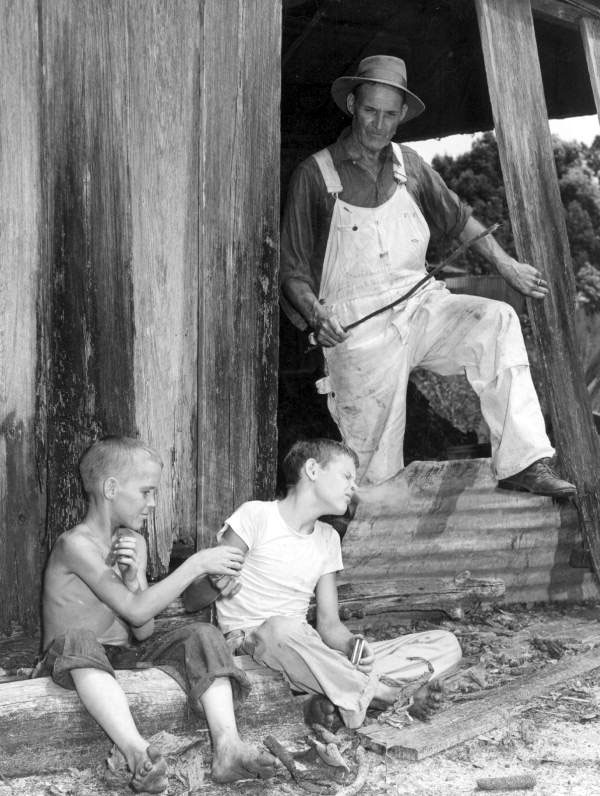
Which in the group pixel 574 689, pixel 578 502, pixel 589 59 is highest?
pixel 589 59

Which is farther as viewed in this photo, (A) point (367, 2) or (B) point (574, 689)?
(A) point (367, 2)

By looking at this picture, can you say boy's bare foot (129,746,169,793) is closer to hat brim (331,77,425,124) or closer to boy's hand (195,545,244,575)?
boy's hand (195,545,244,575)

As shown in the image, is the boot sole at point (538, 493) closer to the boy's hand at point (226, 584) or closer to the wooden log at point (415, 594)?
the wooden log at point (415, 594)

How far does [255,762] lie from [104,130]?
2.26 meters

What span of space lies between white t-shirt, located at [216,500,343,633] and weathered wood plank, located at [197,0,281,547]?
38 cm

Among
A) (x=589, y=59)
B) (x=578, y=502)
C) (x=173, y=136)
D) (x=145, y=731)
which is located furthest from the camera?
(x=589, y=59)

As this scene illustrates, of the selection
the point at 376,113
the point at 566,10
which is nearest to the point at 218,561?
the point at 376,113

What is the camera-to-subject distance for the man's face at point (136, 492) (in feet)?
11.8

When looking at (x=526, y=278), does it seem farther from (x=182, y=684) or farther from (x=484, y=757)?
(x=182, y=684)

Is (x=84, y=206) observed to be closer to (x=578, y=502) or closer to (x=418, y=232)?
(x=418, y=232)

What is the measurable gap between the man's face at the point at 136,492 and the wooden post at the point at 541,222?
239 cm

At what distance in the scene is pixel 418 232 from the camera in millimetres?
5285

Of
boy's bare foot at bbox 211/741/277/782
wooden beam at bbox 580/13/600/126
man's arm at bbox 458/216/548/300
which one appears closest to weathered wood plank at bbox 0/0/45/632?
boy's bare foot at bbox 211/741/277/782

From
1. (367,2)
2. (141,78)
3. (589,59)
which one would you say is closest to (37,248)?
(141,78)
